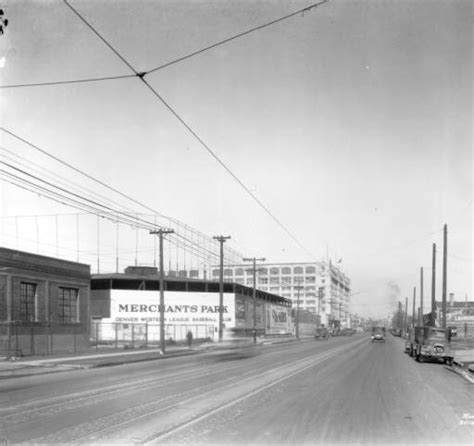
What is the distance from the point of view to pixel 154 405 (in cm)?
1296

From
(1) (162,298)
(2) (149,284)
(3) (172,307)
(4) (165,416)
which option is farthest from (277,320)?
(4) (165,416)

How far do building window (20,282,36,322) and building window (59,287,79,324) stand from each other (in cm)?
354

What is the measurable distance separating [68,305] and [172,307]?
31321mm

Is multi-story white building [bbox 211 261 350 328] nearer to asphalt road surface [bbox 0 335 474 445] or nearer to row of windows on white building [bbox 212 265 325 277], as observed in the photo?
row of windows on white building [bbox 212 265 325 277]

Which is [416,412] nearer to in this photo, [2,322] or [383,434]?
[383,434]

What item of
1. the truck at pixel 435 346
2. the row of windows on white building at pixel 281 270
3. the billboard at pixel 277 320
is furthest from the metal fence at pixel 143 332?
the row of windows on white building at pixel 281 270

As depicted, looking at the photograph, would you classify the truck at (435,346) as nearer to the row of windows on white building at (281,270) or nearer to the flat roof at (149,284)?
the flat roof at (149,284)

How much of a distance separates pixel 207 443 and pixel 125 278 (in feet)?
228

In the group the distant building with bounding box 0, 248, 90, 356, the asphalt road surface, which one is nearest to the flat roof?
the distant building with bounding box 0, 248, 90, 356

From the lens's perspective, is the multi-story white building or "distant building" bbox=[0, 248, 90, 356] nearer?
"distant building" bbox=[0, 248, 90, 356]

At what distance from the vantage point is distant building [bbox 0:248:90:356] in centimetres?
3878

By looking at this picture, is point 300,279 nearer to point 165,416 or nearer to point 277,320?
point 277,320

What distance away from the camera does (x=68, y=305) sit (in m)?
46.8

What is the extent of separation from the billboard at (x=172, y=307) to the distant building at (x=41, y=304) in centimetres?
2548
